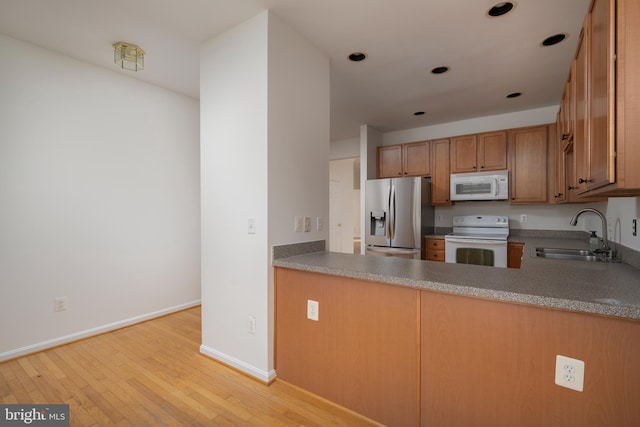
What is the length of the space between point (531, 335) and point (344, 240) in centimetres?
648

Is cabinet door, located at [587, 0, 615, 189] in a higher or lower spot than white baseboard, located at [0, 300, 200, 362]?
higher

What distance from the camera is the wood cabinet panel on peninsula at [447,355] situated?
1111 millimetres

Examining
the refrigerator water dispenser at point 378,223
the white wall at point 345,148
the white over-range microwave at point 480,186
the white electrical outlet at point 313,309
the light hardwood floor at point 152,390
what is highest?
the white wall at point 345,148

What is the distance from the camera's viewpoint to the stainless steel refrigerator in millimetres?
3965

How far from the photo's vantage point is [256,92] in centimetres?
208

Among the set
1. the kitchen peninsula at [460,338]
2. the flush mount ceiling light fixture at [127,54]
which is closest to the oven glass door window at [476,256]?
the kitchen peninsula at [460,338]

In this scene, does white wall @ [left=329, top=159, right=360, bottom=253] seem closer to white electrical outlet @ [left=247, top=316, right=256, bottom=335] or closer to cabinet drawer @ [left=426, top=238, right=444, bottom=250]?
cabinet drawer @ [left=426, top=238, right=444, bottom=250]

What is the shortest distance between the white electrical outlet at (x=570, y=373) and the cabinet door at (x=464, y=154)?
3324mm

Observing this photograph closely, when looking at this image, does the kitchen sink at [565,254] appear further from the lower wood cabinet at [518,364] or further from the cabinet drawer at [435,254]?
the lower wood cabinet at [518,364]

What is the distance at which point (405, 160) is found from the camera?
15.1ft

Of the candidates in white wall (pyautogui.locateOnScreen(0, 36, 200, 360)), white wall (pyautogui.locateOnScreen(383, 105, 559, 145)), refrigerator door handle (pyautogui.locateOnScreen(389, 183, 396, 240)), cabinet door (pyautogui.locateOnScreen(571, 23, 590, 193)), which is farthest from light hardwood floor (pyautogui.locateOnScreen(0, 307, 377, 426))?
white wall (pyautogui.locateOnScreen(383, 105, 559, 145))

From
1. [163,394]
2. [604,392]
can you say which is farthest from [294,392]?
[604,392]

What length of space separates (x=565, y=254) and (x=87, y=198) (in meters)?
4.50

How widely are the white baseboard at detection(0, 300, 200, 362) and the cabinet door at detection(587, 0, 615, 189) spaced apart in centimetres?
389
